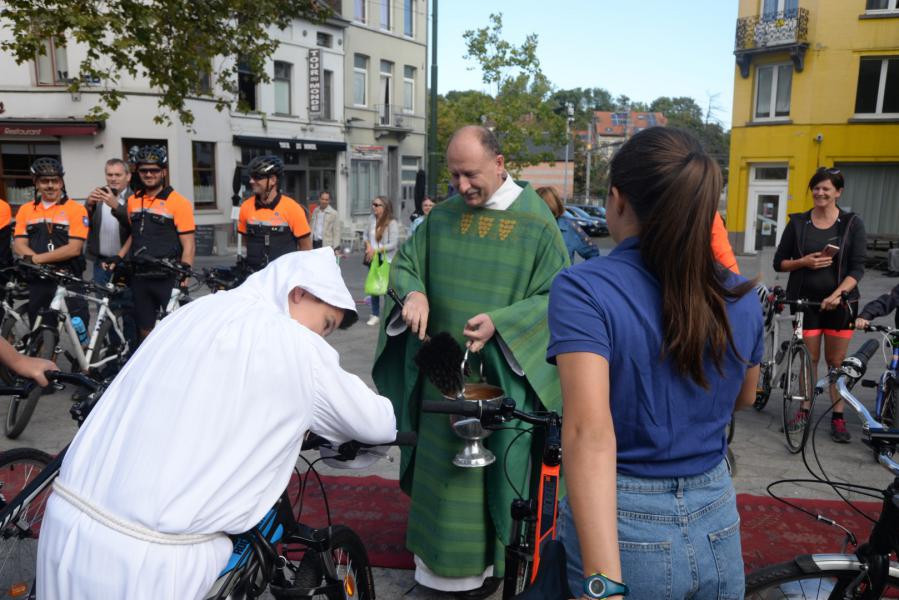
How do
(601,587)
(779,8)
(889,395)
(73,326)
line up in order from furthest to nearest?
(779,8) < (73,326) < (889,395) < (601,587)

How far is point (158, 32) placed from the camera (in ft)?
32.4

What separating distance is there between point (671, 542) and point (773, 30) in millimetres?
26332

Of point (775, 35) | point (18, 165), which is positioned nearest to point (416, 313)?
point (18, 165)

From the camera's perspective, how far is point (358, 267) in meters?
19.1

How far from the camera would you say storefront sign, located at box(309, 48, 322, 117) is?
26.5 metres

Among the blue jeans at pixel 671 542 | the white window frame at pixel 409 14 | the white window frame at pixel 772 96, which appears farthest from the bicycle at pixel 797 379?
the white window frame at pixel 409 14

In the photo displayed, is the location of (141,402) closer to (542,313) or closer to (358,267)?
(542,313)

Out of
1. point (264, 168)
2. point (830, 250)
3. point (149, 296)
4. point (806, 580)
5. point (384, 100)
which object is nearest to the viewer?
point (806, 580)

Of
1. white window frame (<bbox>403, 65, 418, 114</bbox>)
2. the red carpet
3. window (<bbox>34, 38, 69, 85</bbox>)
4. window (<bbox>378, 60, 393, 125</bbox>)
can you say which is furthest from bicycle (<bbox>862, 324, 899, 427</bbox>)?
white window frame (<bbox>403, 65, 418, 114</bbox>)

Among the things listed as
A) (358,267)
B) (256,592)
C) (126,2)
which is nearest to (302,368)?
(256,592)

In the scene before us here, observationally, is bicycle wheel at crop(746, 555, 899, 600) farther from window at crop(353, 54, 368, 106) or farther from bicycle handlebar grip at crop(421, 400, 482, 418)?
window at crop(353, 54, 368, 106)

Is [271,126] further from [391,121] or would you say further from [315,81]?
[391,121]

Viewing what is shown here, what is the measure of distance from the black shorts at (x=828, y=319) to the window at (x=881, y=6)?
71.5 ft

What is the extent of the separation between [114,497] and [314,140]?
26.7 metres
